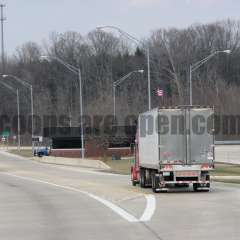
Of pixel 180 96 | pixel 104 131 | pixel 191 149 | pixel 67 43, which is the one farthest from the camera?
pixel 67 43

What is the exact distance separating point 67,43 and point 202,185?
137887mm

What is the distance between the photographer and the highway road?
13.8 meters

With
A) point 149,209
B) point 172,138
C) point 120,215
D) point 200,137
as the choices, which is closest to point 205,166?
point 200,137

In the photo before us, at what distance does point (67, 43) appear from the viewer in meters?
162

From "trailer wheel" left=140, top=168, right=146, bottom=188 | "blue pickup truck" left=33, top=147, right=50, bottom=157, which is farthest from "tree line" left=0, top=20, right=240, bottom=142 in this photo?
"trailer wheel" left=140, top=168, right=146, bottom=188

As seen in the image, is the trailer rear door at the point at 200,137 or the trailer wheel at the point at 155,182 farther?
the trailer wheel at the point at 155,182

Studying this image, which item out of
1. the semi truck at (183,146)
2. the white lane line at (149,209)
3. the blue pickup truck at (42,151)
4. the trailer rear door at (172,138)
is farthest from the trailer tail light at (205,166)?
the blue pickup truck at (42,151)

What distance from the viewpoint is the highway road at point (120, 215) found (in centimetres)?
1382

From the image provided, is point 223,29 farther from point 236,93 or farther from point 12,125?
point 12,125

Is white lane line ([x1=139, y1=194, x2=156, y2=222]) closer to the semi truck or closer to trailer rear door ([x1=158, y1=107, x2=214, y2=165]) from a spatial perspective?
the semi truck

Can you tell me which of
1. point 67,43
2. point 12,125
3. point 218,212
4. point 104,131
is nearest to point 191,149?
point 218,212

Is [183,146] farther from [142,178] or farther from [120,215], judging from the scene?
[120,215]

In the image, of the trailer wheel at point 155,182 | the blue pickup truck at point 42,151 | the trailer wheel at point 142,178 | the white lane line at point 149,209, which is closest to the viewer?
the white lane line at point 149,209

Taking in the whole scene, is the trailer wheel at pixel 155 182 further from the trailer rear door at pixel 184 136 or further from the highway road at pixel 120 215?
the trailer rear door at pixel 184 136
